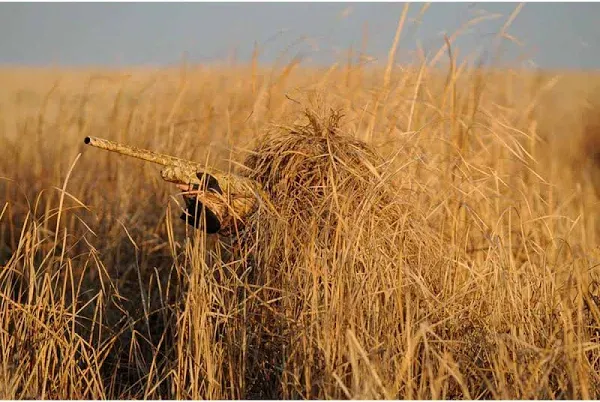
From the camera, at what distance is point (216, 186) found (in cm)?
294

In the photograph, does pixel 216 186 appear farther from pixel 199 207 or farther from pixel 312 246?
pixel 312 246

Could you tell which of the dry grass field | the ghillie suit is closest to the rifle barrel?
the dry grass field

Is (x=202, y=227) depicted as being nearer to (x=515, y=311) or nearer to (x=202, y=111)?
(x=515, y=311)

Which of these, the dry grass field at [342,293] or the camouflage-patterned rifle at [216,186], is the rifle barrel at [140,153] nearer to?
the camouflage-patterned rifle at [216,186]

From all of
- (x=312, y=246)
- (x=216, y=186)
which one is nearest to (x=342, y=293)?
(x=312, y=246)

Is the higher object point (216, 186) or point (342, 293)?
point (216, 186)

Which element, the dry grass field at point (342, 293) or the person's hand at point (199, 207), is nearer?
the dry grass field at point (342, 293)

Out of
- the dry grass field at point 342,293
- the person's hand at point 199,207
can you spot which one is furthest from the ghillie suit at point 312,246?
the person's hand at point 199,207

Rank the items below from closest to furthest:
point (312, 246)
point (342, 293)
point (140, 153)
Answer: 1. point (342, 293)
2. point (312, 246)
3. point (140, 153)

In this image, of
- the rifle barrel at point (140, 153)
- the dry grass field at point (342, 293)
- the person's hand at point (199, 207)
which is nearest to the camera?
the dry grass field at point (342, 293)

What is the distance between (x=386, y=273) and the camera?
2791 mm

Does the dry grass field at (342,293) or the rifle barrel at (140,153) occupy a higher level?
the rifle barrel at (140,153)

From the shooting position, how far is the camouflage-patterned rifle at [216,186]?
2873 mm

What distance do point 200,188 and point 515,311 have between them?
1.16m
